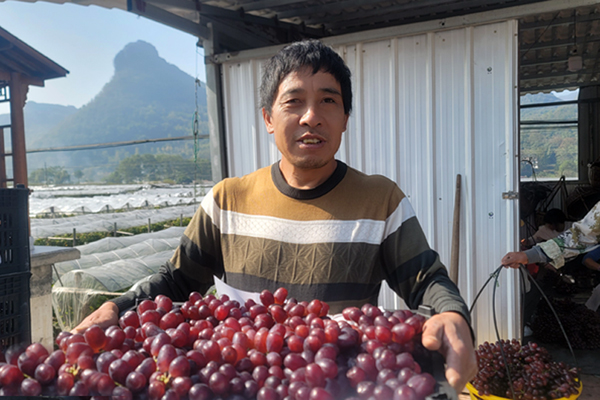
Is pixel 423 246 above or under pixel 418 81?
under

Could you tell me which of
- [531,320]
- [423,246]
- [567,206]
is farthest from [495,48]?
[567,206]

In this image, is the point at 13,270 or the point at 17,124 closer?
the point at 13,270

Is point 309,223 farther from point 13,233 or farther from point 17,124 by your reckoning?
point 17,124

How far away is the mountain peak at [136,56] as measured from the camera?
9588 centimetres

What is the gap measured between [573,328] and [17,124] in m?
6.50

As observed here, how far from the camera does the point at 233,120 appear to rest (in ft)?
12.4

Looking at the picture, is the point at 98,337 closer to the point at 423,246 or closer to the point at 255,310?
the point at 255,310

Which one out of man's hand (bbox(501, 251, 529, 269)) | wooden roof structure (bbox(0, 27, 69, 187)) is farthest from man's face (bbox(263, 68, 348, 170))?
wooden roof structure (bbox(0, 27, 69, 187))

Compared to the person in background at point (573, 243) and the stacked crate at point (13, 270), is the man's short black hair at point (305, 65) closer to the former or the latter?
the stacked crate at point (13, 270)

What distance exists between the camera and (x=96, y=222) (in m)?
14.4

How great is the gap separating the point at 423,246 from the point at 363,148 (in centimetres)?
222

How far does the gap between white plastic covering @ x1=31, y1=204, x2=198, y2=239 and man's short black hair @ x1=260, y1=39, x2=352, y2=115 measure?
12.6 metres

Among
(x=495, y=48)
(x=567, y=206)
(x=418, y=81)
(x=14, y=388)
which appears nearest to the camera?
(x=14, y=388)

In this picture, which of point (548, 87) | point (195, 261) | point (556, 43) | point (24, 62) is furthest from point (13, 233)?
point (548, 87)
